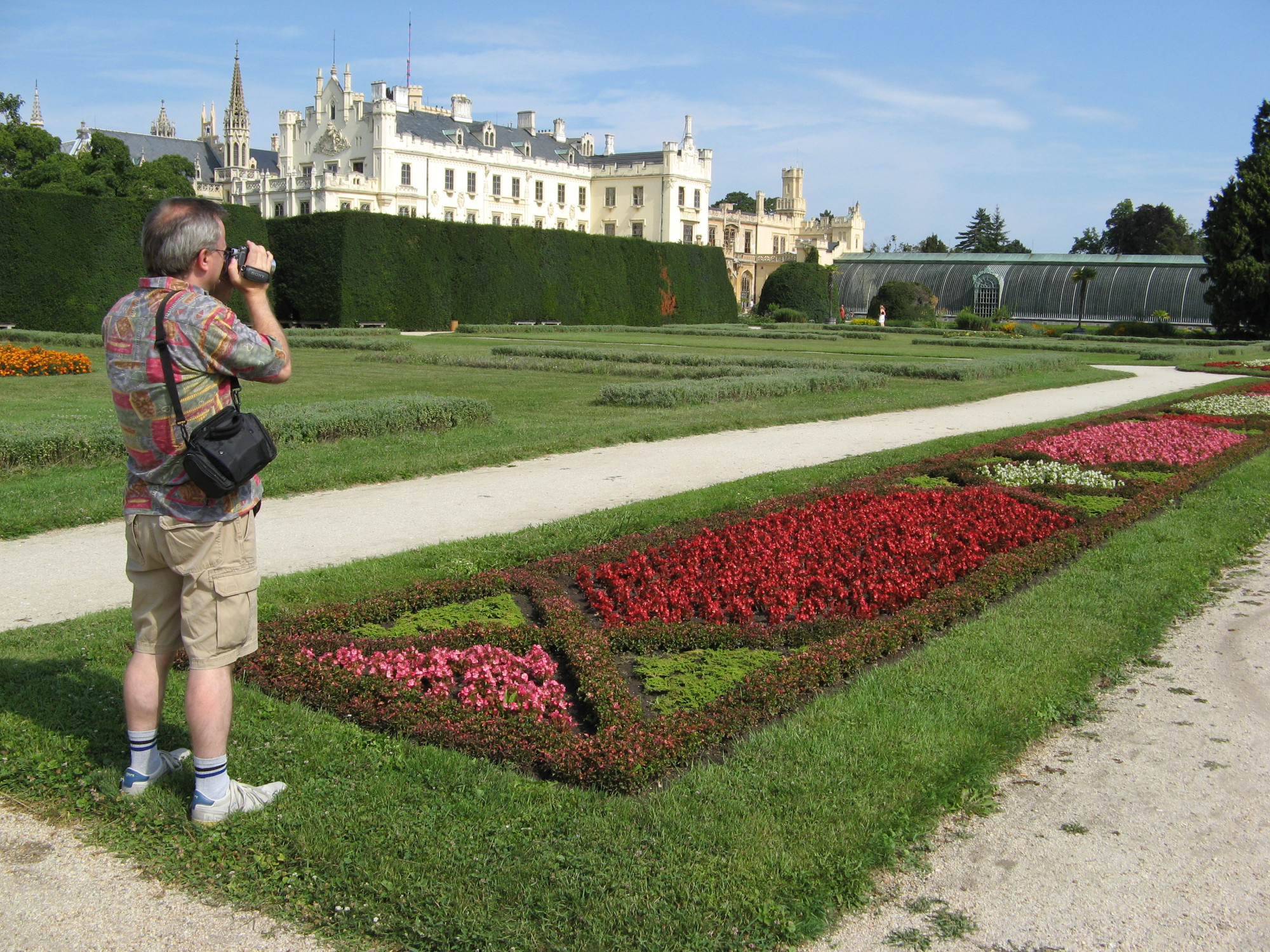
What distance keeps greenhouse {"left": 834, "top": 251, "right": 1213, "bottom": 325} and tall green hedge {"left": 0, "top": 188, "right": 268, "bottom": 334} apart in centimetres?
3825

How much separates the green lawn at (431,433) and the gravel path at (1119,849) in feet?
18.1

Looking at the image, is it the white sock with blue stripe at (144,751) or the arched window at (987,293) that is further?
the arched window at (987,293)

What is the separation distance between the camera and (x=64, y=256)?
1093 inches

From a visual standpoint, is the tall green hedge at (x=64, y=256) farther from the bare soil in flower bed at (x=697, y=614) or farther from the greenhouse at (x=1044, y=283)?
the greenhouse at (x=1044, y=283)

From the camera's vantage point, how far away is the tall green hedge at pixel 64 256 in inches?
1072

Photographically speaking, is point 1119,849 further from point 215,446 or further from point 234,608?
point 215,446

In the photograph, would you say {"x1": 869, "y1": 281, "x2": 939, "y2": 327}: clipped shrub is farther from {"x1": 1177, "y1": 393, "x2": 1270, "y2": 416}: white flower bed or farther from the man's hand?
the man's hand

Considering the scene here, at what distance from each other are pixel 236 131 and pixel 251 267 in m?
87.3

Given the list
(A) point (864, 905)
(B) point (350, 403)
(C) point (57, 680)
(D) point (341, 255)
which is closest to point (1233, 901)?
(A) point (864, 905)

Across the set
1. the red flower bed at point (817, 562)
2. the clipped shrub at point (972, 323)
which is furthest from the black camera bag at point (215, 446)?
the clipped shrub at point (972, 323)

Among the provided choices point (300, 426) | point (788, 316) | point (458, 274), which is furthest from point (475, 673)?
point (788, 316)

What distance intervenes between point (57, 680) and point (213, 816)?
123 centimetres

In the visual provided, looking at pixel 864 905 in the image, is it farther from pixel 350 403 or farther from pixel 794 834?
pixel 350 403

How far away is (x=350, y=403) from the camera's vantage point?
1020 centimetres
